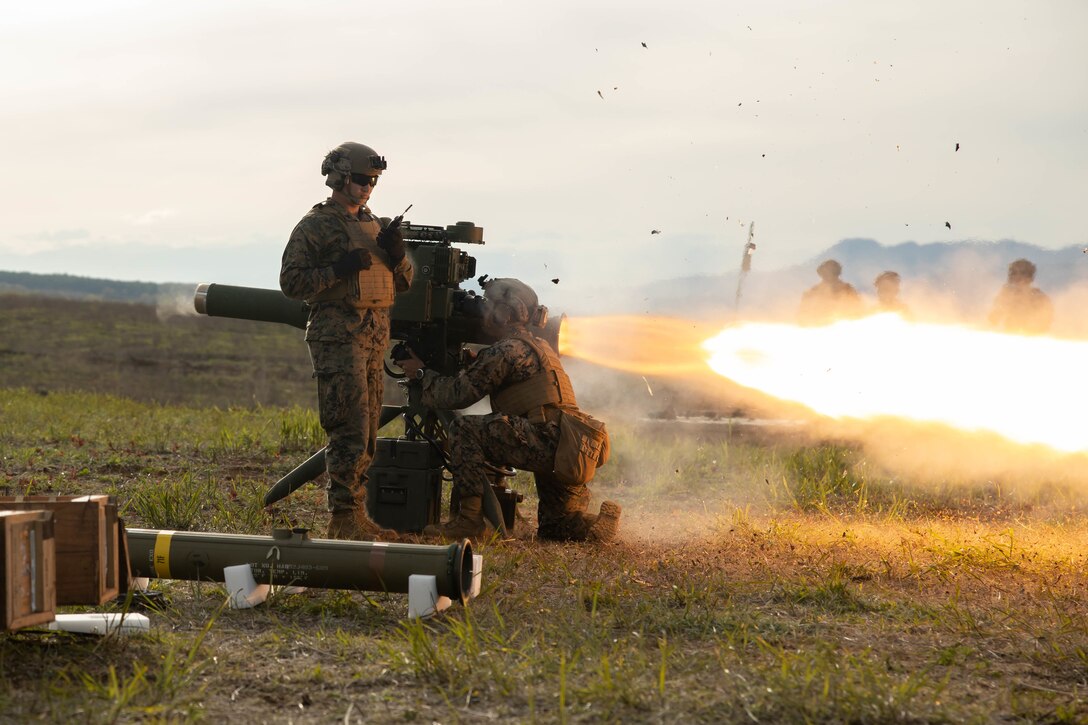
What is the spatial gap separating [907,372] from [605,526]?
430 cm

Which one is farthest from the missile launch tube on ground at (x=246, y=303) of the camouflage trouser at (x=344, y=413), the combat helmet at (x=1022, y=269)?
the combat helmet at (x=1022, y=269)

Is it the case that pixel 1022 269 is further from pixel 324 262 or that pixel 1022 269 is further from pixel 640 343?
pixel 324 262

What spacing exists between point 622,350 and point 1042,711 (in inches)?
231

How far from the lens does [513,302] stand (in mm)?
8133

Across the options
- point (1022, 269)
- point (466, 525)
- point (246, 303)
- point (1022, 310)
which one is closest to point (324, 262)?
point (246, 303)

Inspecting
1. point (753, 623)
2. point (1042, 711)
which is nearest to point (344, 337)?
point (753, 623)

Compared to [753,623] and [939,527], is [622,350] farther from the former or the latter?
[753,623]

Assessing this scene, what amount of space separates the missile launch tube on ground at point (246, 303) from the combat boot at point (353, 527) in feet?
4.98

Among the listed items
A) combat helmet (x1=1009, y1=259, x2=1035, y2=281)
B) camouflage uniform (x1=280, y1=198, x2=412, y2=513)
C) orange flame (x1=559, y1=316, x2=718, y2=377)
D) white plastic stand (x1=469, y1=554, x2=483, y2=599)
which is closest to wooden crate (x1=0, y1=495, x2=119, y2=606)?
white plastic stand (x1=469, y1=554, x2=483, y2=599)

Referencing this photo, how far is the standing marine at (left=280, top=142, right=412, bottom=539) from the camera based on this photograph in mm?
7605

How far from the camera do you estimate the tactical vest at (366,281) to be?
761 cm

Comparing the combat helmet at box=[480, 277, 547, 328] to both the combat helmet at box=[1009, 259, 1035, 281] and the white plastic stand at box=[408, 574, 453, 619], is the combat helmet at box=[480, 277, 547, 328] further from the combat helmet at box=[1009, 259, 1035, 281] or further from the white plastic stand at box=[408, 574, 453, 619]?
the combat helmet at box=[1009, 259, 1035, 281]

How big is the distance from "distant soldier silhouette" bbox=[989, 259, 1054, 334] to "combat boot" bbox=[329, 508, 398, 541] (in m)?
6.98

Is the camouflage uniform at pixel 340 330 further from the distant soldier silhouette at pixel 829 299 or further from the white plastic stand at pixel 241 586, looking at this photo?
the distant soldier silhouette at pixel 829 299
